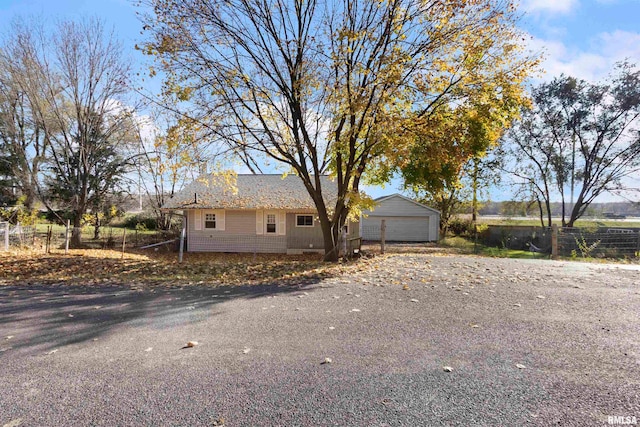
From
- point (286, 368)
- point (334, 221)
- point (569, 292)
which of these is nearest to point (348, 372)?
point (286, 368)

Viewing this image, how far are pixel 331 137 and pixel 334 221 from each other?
109 inches

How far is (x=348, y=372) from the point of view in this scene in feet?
10.7

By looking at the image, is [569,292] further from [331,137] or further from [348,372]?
[331,137]

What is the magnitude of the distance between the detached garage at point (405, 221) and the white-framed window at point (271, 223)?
10428 millimetres

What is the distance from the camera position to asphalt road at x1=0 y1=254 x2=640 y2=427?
2.64 metres

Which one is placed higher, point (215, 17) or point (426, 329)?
point (215, 17)

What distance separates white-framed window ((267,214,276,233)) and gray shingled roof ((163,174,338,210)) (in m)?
0.86

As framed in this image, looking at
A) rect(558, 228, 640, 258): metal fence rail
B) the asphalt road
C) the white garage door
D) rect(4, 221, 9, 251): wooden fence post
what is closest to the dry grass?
the asphalt road

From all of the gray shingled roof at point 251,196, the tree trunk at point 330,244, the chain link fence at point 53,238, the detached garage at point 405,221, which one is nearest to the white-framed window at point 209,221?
the gray shingled roof at point 251,196

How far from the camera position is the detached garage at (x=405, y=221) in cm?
2833

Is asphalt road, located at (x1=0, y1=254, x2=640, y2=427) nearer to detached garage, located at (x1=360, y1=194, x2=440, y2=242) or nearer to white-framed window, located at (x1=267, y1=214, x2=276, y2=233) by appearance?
white-framed window, located at (x1=267, y1=214, x2=276, y2=233)

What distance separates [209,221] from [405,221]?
15.8m

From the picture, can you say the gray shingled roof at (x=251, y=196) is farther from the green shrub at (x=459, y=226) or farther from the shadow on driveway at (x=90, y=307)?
the green shrub at (x=459, y=226)

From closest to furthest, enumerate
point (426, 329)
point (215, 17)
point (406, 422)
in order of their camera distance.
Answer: point (406, 422) < point (426, 329) < point (215, 17)
